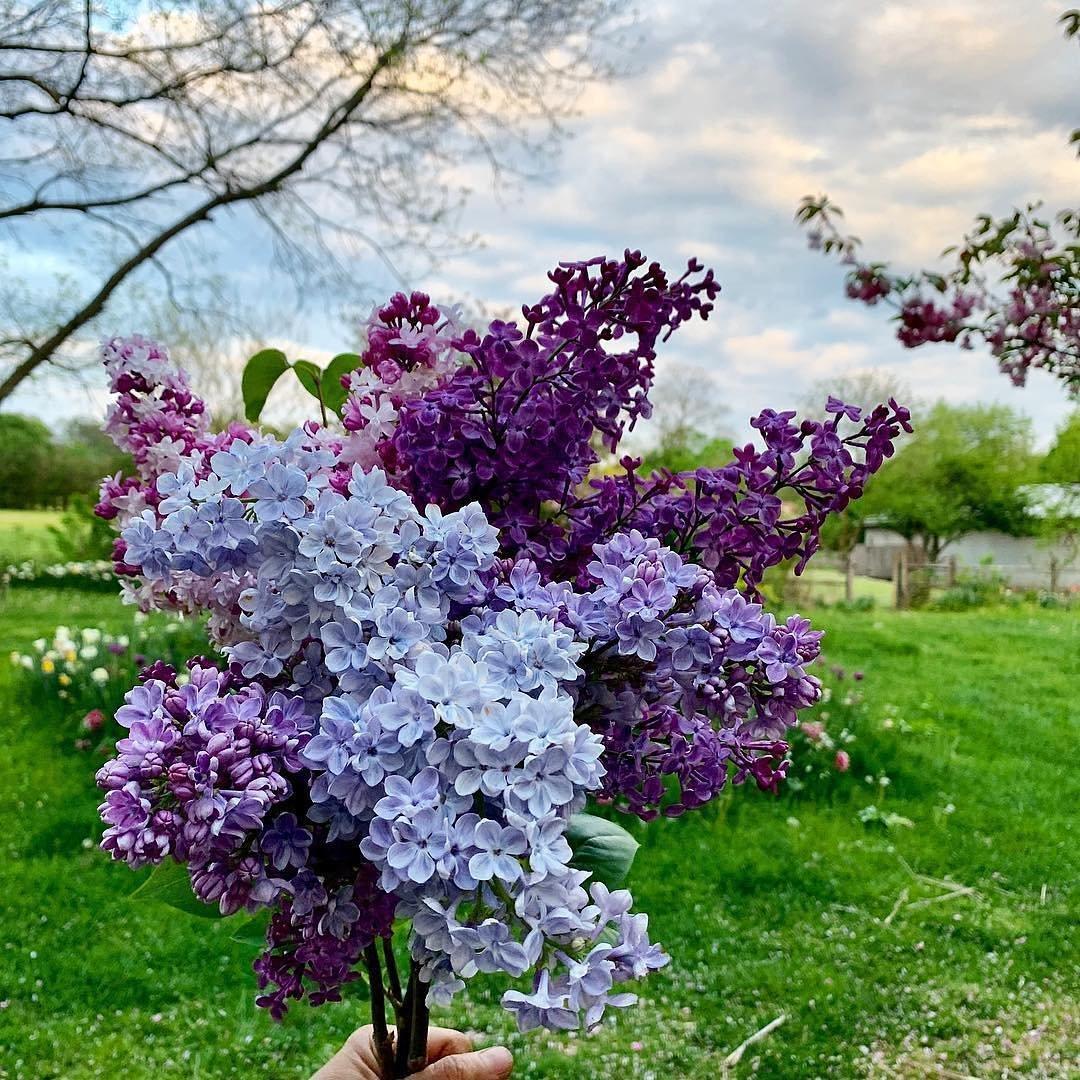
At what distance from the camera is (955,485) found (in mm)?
15961

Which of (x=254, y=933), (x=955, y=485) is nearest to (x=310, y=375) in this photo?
(x=254, y=933)

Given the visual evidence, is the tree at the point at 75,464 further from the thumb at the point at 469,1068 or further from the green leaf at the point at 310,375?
the thumb at the point at 469,1068

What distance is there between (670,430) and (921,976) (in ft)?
30.7

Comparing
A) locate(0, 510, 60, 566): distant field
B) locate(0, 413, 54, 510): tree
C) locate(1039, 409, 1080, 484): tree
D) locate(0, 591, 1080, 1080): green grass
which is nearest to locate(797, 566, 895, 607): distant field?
locate(1039, 409, 1080, 484): tree

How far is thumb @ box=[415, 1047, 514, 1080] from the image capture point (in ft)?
2.36

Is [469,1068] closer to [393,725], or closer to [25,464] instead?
[393,725]

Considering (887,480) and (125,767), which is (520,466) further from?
(887,480)

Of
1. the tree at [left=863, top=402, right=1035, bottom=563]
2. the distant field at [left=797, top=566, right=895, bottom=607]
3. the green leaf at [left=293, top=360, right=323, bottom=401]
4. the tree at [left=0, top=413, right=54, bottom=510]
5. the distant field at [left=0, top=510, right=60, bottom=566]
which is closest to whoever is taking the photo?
the green leaf at [left=293, top=360, right=323, bottom=401]

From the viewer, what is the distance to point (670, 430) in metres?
11.4

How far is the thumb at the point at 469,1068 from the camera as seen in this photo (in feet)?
2.36

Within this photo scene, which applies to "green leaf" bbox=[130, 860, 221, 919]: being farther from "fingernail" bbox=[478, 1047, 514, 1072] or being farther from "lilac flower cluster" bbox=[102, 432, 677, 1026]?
"fingernail" bbox=[478, 1047, 514, 1072]

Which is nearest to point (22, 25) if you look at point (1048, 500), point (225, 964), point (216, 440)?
point (225, 964)

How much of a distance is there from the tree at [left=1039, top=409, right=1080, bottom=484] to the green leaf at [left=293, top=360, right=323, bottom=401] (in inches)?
479

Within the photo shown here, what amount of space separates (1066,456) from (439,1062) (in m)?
A: 12.7
